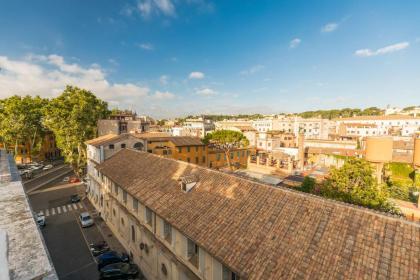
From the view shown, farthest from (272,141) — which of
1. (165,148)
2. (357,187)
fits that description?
(357,187)

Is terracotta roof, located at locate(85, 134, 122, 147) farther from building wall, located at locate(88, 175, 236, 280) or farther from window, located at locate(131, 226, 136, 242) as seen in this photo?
window, located at locate(131, 226, 136, 242)

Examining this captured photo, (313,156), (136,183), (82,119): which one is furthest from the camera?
(313,156)

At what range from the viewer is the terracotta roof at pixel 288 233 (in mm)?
8000

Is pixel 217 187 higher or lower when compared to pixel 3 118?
lower

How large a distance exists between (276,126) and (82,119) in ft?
276

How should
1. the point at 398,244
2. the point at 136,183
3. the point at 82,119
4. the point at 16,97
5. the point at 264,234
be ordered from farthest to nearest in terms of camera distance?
the point at 16,97 → the point at 82,119 → the point at 136,183 → the point at 264,234 → the point at 398,244

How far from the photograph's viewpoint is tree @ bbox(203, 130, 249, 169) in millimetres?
45938

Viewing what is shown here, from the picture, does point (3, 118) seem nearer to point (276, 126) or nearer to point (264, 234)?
point (264, 234)

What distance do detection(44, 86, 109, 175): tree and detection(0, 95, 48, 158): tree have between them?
8.11 m

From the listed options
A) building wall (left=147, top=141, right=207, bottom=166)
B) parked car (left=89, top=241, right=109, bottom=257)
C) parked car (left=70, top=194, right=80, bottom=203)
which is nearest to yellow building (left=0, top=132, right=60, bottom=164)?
parked car (left=70, top=194, right=80, bottom=203)

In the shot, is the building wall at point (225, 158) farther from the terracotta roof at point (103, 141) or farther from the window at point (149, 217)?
the window at point (149, 217)

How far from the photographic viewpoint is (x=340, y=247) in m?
8.66

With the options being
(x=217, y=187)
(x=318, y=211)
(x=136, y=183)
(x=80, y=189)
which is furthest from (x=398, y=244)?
Result: (x=80, y=189)

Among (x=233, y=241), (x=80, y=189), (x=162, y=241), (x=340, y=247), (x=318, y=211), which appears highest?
(x=318, y=211)
